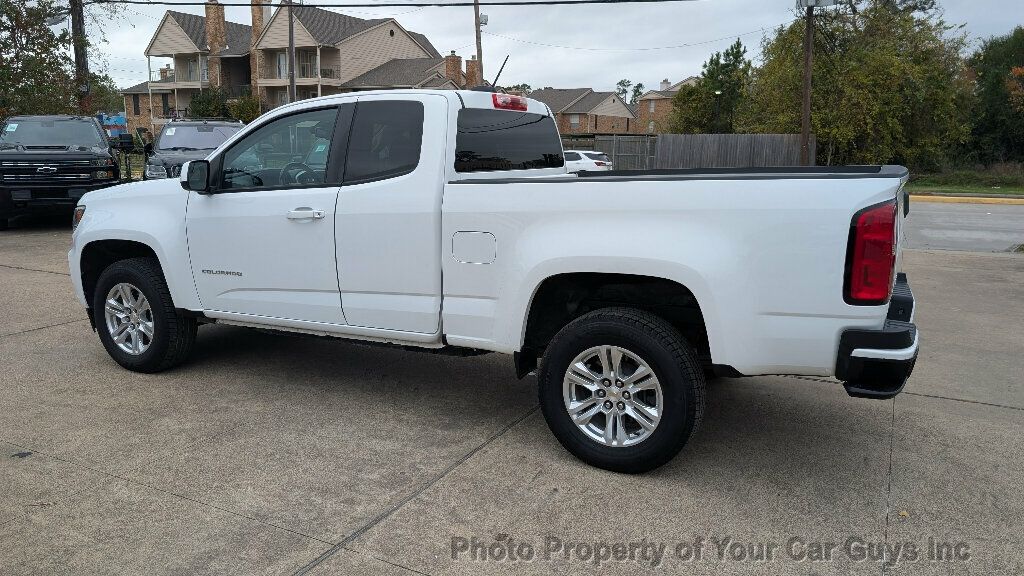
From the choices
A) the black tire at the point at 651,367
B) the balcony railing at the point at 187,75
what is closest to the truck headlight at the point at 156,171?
the black tire at the point at 651,367

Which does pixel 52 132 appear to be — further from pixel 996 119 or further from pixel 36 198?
pixel 996 119

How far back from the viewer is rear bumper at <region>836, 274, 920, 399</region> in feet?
11.0

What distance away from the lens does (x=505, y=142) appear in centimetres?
489

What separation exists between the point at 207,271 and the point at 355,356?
1340mm

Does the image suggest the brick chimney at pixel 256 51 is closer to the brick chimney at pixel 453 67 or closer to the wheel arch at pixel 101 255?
the brick chimney at pixel 453 67

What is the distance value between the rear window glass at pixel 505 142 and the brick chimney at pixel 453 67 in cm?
4891

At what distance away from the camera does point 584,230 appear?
384 cm

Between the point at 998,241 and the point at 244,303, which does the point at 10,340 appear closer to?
the point at 244,303

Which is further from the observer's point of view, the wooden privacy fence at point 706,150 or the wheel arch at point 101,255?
the wooden privacy fence at point 706,150

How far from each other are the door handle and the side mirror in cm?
73

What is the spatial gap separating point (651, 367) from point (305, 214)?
7.32 feet

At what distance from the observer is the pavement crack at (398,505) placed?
314 centimetres

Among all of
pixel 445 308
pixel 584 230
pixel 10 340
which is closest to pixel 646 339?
pixel 584 230

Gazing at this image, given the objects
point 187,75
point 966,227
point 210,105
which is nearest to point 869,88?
point 966,227
